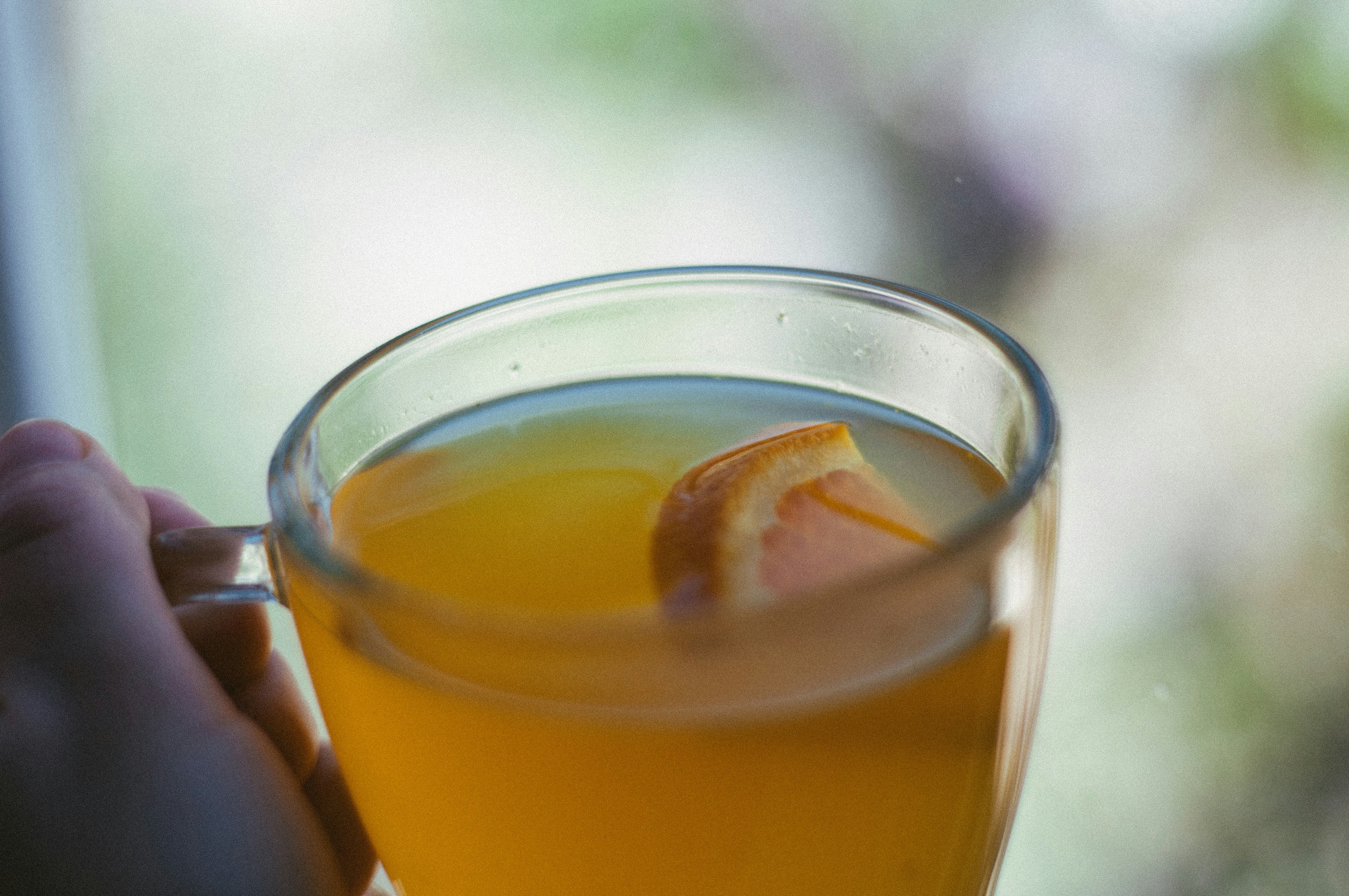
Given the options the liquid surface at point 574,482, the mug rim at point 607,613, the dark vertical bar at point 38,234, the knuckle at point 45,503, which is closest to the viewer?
the mug rim at point 607,613

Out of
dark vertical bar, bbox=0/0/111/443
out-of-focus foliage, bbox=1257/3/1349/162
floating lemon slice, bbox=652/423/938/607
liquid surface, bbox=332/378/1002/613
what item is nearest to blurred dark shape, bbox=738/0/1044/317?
out-of-focus foliage, bbox=1257/3/1349/162

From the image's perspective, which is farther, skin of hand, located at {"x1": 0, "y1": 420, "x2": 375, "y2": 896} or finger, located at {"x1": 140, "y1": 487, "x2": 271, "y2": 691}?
finger, located at {"x1": 140, "y1": 487, "x2": 271, "y2": 691}

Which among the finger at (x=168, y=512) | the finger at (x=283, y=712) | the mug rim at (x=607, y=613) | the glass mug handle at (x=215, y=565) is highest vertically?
the mug rim at (x=607, y=613)

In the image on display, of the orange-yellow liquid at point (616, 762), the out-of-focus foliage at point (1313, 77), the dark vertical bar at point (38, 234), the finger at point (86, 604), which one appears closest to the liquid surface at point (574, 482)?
the orange-yellow liquid at point (616, 762)

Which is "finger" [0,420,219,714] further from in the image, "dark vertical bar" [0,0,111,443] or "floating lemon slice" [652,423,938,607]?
"dark vertical bar" [0,0,111,443]

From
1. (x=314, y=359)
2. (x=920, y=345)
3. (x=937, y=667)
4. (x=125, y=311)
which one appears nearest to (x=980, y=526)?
(x=937, y=667)

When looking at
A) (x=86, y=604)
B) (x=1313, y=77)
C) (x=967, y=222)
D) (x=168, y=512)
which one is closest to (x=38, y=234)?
(x=168, y=512)

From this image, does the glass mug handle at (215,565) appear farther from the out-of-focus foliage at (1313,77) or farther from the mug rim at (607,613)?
the out-of-focus foliage at (1313,77)
